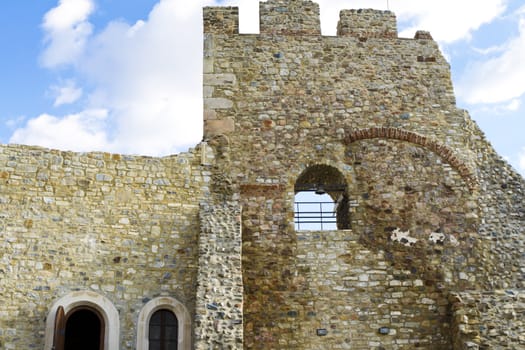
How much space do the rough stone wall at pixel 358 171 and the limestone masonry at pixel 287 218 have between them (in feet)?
0.09

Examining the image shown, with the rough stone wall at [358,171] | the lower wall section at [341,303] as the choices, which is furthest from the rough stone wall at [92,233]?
the lower wall section at [341,303]

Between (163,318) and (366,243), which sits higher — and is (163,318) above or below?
below

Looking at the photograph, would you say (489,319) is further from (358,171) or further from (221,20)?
(221,20)

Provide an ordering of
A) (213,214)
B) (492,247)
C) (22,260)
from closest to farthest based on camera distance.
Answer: (22,260), (213,214), (492,247)

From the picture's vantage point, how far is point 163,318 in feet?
35.0

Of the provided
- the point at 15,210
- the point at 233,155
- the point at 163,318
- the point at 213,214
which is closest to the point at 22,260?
the point at 15,210

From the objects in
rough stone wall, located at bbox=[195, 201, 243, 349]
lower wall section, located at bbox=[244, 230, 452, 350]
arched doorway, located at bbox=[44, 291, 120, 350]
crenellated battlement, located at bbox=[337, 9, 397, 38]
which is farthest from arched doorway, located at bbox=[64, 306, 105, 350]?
crenellated battlement, located at bbox=[337, 9, 397, 38]

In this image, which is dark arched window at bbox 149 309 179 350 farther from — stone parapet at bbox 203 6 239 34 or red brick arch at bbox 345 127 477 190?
stone parapet at bbox 203 6 239 34

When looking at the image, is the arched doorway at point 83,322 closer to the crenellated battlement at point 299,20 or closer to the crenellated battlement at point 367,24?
the crenellated battlement at point 299,20

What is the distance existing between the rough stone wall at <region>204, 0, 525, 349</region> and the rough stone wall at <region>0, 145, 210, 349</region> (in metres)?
1.21

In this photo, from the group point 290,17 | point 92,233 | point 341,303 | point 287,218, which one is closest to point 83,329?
point 92,233

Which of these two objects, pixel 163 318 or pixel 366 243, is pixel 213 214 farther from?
pixel 366 243

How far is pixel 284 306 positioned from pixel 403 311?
2.06 m

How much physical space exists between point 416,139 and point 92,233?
6186 mm
